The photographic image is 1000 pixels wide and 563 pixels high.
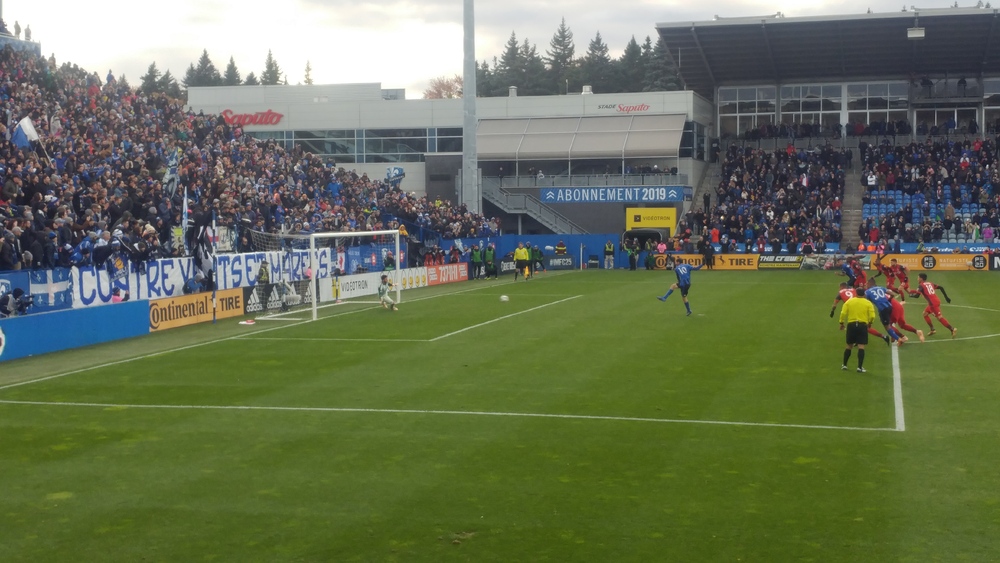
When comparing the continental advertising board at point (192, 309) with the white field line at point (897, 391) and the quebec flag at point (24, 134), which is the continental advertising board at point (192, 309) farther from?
the white field line at point (897, 391)

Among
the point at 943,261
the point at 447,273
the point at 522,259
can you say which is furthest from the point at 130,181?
the point at 943,261

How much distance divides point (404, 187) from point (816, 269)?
27.5 metres

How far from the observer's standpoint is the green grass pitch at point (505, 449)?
374 inches

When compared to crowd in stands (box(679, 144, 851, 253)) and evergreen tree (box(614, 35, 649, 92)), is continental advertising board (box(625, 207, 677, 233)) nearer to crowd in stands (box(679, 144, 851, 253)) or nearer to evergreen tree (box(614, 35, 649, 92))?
crowd in stands (box(679, 144, 851, 253))

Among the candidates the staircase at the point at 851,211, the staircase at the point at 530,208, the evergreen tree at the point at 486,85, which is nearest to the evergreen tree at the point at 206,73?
the evergreen tree at the point at 486,85

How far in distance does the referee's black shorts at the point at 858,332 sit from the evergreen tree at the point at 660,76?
92237mm

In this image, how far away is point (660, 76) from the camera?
365 ft

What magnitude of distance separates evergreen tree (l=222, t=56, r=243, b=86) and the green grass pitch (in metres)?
111

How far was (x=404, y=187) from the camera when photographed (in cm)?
6638

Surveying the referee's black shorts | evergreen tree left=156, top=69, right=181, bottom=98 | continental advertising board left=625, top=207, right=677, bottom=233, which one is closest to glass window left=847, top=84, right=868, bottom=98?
continental advertising board left=625, top=207, right=677, bottom=233

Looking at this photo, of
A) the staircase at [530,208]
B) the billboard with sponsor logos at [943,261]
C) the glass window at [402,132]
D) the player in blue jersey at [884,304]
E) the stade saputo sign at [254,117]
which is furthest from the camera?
the stade saputo sign at [254,117]

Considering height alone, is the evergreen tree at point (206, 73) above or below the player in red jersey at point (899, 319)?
above

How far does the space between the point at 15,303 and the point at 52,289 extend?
125 cm

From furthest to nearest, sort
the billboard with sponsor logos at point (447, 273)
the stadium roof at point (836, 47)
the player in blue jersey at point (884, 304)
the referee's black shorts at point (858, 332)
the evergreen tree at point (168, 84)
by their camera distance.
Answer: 1. the evergreen tree at point (168, 84)
2. the stadium roof at point (836, 47)
3. the billboard with sponsor logos at point (447, 273)
4. the player in blue jersey at point (884, 304)
5. the referee's black shorts at point (858, 332)
